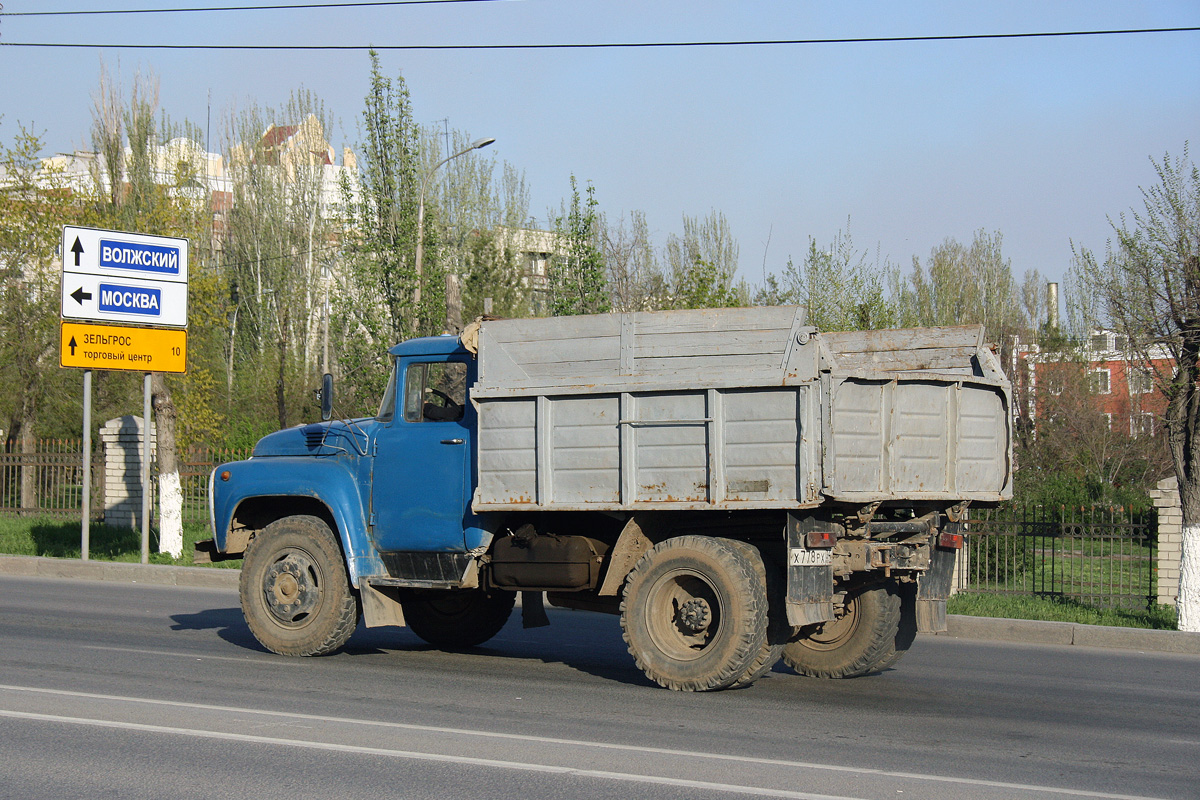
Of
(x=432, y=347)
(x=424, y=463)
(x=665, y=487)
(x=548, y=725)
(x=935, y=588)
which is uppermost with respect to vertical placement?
(x=432, y=347)

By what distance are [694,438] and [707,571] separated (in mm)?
922

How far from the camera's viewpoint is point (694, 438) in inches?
310

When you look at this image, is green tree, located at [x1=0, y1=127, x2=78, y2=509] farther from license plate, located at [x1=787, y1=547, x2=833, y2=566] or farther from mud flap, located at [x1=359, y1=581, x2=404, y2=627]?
license plate, located at [x1=787, y1=547, x2=833, y2=566]

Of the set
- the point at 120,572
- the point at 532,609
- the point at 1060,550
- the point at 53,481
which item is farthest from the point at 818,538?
the point at 53,481

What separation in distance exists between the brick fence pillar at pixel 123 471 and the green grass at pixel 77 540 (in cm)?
32

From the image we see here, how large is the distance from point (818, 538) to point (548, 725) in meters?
2.17

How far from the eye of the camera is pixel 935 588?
867 centimetres

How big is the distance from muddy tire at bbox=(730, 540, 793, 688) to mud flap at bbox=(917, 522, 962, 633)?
112 cm

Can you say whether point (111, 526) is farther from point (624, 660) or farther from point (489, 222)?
point (489, 222)

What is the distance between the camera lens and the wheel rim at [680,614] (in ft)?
26.5

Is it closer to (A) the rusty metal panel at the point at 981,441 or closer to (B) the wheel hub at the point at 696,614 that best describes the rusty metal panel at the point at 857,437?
(A) the rusty metal panel at the point at 981,441

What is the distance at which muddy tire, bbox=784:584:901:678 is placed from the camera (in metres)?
8.86

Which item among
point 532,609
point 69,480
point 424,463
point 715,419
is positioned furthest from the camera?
point 69,480

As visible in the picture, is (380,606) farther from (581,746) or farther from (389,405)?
(581,746)
